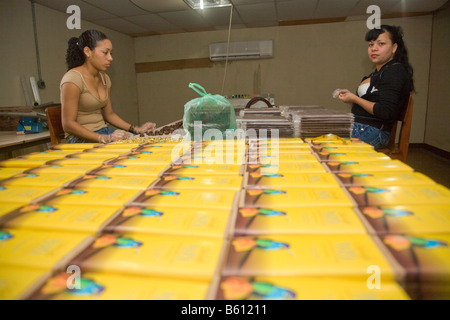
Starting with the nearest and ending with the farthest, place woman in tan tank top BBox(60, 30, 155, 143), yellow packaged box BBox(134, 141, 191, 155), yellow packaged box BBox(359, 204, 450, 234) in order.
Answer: yellow packaged box BBox(359, 204, 450, 234) < yellow packaged box BBox(134, 141, 191, 155) < woman in tan tank top BBox(60, 30, 155, 143)

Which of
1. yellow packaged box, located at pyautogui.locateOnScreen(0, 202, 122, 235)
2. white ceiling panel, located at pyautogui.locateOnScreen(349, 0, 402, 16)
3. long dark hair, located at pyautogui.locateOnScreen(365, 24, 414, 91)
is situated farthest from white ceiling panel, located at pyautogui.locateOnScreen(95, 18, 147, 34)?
yellow packaged box, located at pyautogui.locateOnScreen(0, 202, 122, 235)

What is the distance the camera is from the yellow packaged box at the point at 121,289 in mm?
385

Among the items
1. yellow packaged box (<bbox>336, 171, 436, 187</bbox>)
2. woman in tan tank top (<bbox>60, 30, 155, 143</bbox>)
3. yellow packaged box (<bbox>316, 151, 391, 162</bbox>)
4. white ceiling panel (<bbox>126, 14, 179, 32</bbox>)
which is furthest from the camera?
white ceiling panel (<bbox>126, 14, 179, 32</bbox>)

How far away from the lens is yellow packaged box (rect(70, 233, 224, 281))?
43cm

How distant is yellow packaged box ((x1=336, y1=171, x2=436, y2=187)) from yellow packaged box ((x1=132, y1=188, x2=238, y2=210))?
1.07 feet

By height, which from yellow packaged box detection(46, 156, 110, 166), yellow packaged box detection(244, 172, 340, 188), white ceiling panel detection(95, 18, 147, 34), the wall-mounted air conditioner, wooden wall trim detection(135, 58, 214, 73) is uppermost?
white ceiling panel detection(95, 18, 147, 34)

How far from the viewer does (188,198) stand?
694 millimetres

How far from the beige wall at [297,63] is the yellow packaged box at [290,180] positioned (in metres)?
5.34

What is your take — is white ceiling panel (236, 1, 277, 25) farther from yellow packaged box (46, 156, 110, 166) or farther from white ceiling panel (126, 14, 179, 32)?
yellow packaged box (46, 156, 110, 166)

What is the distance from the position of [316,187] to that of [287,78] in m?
5.50

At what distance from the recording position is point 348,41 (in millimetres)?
5570

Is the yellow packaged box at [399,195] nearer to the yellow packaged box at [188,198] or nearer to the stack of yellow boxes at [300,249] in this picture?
the stack of yellow boxes at [300,249]

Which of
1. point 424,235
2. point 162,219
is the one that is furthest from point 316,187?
point 162,219
